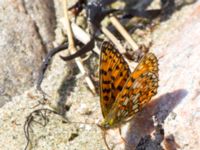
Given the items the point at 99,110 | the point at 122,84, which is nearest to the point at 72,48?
the point at 99,110

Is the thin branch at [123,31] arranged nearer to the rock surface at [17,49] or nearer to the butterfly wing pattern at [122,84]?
the rock surface at [17,49]

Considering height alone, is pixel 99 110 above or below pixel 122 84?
below

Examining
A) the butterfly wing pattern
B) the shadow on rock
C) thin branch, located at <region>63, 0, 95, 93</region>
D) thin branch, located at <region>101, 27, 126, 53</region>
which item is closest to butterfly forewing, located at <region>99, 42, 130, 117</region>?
the butterfly wing pattern

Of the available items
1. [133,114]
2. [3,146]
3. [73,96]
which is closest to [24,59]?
[73,96]

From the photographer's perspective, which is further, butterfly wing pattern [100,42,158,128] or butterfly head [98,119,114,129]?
butterfly head [98,119,114,129]

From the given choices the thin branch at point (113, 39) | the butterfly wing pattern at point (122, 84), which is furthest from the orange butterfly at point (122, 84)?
the thin branch at point (113, 39)

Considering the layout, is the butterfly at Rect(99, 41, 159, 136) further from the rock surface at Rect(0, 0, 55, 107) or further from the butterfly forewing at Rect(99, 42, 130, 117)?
the rock surface at Rect(0, 0, 55, 107)

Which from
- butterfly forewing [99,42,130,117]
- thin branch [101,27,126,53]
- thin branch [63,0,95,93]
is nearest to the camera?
butterfly forewing [99,42,130,117]

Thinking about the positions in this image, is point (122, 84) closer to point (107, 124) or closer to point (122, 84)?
point (122, 84)

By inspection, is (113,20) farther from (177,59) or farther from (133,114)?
(133,114)
